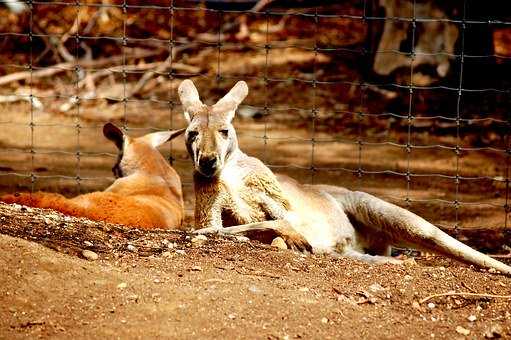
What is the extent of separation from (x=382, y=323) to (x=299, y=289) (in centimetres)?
47

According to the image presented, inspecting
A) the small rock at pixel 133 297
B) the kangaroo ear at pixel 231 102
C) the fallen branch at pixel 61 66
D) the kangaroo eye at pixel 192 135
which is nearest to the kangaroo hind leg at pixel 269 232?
the kangaroo eye at pixel 192 135

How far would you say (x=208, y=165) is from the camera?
5.97 meters

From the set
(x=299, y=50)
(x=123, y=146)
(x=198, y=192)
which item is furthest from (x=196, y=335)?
(x=299, y=50)

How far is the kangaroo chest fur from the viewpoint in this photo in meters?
6.27

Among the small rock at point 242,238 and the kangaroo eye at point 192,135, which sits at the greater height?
the kangaroo eye at point 192,135

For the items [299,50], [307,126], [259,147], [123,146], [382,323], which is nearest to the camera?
[382,323]

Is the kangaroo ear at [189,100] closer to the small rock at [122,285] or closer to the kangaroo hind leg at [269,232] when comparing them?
the kangaroo hind leg at [269,232]

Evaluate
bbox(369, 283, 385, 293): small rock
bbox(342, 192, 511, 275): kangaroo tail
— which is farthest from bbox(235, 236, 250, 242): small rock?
bbox(342, 192, 511, 275): kangaroo tail

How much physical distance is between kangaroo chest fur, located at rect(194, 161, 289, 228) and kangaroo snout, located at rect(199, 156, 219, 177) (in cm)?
19

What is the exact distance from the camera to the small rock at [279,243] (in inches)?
231

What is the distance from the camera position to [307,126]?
456 inches

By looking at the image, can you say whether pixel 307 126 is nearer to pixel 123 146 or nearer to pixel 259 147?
pixel 259 147

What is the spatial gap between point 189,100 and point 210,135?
1.59 feet

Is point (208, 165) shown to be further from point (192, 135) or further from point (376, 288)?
point (376, 288)
